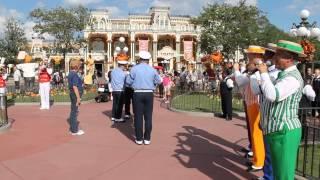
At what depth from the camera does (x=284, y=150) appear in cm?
445

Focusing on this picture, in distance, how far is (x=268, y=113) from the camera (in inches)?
182

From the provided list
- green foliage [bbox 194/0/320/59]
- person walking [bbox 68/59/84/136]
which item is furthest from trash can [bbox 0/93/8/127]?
green foliage [bbox 194/0/320/59]

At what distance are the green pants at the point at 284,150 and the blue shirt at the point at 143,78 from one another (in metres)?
4.68

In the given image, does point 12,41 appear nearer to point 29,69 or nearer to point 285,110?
point 29,69

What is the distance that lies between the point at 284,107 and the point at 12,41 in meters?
43.2

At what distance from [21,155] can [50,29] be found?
31.0m

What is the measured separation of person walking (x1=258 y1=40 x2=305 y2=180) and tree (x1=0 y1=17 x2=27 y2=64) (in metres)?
41.7

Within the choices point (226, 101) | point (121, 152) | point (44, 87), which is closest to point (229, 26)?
point (44, 87)

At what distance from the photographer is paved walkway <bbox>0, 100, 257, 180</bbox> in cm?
685

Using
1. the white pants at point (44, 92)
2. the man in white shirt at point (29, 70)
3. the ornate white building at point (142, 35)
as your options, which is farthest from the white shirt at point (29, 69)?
the ornate white building at point (142, 35)

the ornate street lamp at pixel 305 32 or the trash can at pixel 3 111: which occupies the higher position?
the ornate street lamp at pixel 305 32

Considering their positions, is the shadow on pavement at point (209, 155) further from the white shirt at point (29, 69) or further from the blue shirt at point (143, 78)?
the white shirt at point (29, 69)

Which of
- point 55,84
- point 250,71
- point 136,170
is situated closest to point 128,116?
point 136,170

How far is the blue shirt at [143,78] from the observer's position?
9016 millimetres
